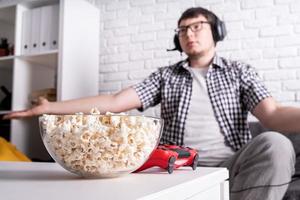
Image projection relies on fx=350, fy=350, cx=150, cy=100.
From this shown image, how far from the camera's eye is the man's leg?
99 cm

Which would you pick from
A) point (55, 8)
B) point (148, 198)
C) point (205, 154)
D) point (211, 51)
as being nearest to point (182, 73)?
point (211, 51)

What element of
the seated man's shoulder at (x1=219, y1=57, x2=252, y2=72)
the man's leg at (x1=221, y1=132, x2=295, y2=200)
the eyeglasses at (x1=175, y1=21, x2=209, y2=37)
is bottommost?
the man's leg at (x1=221, y1=132, x2=295, y2=200)

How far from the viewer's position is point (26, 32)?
2.41m

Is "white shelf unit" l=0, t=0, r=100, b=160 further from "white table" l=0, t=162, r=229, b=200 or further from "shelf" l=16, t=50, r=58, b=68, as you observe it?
"white table" l=0, t=162, r=229, b=200

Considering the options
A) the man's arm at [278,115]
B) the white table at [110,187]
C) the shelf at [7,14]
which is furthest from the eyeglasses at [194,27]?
the shelf at [7,14]

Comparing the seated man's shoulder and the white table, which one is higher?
the seated man's shoulder

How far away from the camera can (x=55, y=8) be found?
234 centimetres

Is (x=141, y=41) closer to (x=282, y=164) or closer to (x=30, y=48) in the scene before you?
(x=30, y=48)

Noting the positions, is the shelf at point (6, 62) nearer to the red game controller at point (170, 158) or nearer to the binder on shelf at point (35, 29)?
the binder on shelf at point (35, 29)

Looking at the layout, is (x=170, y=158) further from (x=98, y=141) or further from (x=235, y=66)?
(x=235, y=66)

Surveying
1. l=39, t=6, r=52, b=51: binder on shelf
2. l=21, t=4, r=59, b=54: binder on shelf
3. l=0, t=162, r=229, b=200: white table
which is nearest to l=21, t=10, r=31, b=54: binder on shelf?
l=21, t=4, r=59, b=54: binder on shelf

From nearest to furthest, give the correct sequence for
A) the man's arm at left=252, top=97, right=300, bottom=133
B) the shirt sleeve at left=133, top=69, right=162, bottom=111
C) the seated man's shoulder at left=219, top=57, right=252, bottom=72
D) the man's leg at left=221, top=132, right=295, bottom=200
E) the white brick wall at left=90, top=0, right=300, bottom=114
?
1. the man's leg at left=221, top=132, right=295, bottom=200
2. the man's arm at left=252, top=97, right=300, bottom=133
3. the seated man's shoulder at left=219, top=57, right=252, bottom=72
4. the shirt sleeve at left=133, top=69, right=162, bottom=111
5. the white brick wall at left=90, top=0, right=300, bottom=114

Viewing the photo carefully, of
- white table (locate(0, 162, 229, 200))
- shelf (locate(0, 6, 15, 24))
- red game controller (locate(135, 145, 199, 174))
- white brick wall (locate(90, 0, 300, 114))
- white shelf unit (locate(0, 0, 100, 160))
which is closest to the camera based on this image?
white table (locate(0, 162, 229, 200))

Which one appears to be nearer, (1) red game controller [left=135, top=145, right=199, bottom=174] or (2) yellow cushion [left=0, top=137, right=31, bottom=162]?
(1) red game controller [left=135, top=145, right=199, bottom=174]
